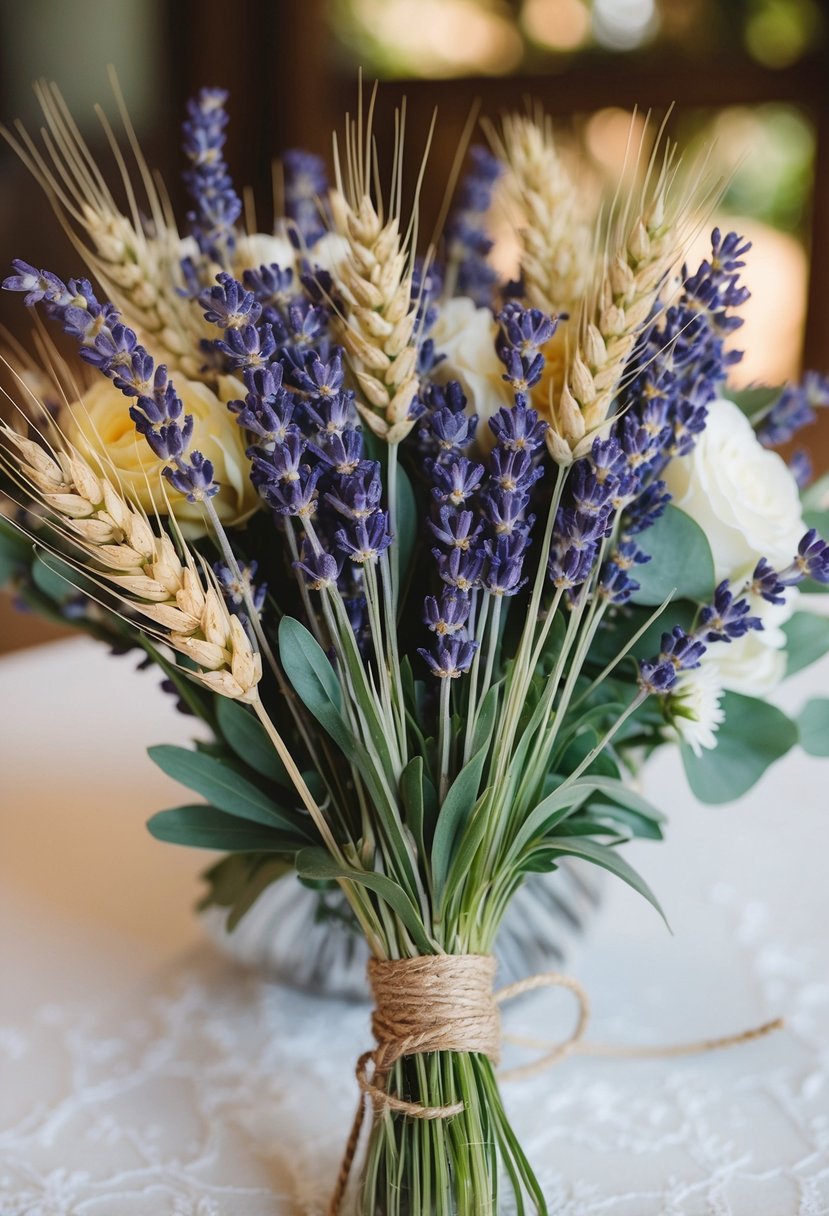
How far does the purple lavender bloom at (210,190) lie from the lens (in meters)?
0.62

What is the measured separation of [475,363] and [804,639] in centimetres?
28

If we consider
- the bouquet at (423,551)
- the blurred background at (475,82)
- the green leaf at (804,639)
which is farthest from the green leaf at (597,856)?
the blurred background at (475,82)

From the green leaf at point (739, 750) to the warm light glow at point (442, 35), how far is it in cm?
354

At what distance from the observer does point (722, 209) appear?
3678mm

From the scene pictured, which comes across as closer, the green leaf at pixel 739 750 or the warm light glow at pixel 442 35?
the green leaf at pixel 739 750

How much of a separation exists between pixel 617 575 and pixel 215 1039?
41cm

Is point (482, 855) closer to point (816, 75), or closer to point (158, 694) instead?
point (158, 694)

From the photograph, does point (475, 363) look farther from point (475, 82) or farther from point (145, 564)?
point (475, 82)

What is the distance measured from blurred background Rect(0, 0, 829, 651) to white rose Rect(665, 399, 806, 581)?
9.76 ft

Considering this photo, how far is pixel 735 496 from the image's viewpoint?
0.56 m

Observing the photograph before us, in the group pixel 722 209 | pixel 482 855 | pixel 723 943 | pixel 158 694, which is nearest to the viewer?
pixel 482 855

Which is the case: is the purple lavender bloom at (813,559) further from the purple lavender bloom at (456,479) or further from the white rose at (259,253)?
the white rose at (259,253)

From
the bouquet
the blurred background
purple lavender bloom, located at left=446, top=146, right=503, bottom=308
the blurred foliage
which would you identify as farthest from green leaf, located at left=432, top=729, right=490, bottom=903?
the blurred foliage

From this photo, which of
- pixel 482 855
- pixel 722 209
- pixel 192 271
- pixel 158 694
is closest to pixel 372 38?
pixel 722 209
